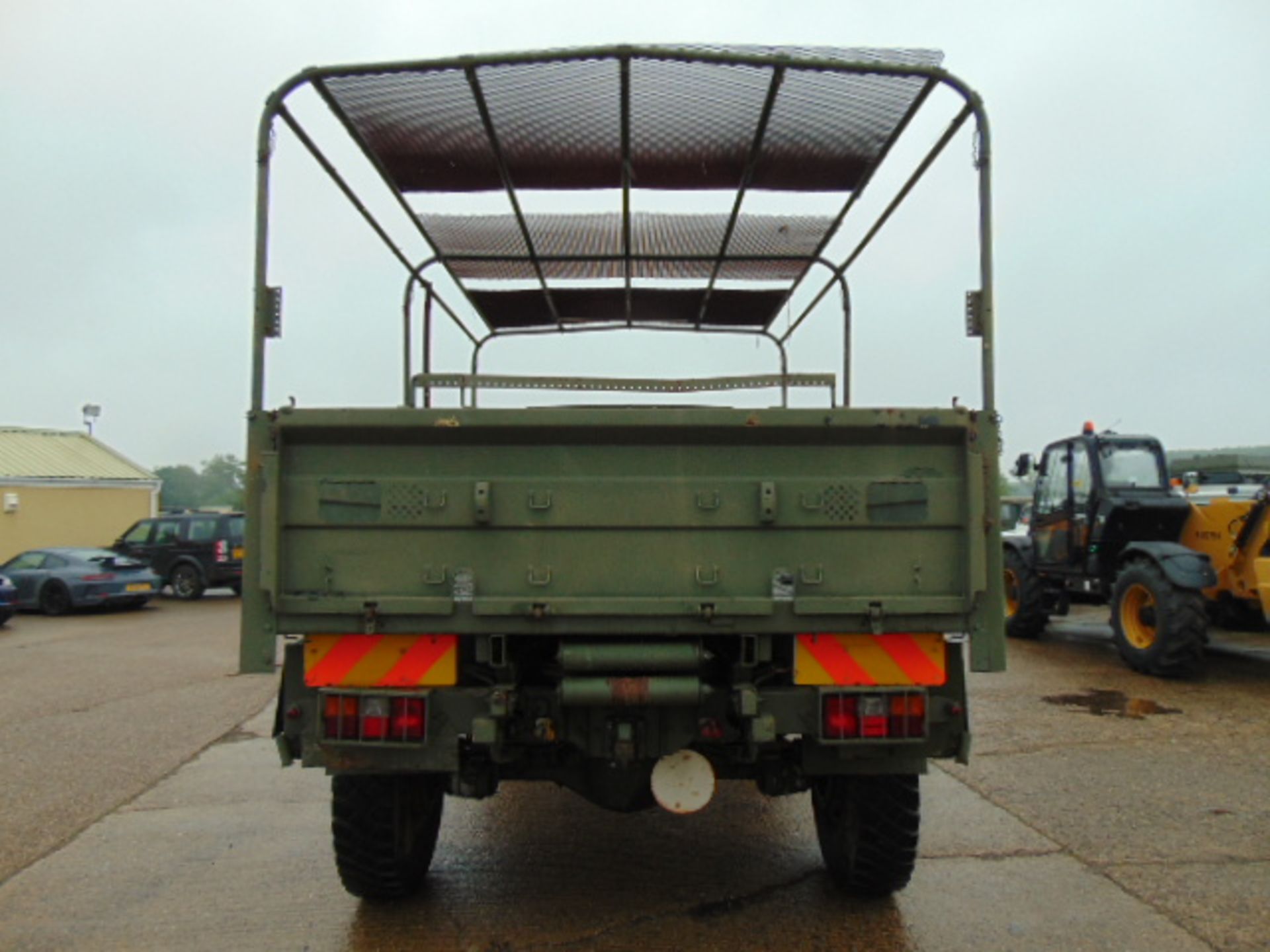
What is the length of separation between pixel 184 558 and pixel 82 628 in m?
4.51

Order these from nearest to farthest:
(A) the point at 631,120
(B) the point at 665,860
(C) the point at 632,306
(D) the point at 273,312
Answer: (D) the point at 273,312, (A) the point at 631,120, (B) the point at 665,860, (C) the point at 632,306

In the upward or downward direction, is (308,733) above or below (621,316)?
below

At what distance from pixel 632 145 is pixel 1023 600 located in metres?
9.65

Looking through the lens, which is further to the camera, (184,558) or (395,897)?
(184,558)

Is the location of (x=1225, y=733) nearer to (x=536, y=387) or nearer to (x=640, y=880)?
(x=640, y=880)

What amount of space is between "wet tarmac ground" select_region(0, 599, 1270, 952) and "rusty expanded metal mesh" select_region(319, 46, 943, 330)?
310 cm

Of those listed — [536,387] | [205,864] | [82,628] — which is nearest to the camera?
[205,864]

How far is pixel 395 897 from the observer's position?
3900mm

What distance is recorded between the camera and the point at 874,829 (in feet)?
12.2

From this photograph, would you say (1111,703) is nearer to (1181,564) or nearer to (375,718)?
(1181,564)

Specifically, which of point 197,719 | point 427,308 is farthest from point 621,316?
point 197,719

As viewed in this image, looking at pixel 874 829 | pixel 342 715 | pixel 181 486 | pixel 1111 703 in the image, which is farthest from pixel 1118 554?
pixel 181 486

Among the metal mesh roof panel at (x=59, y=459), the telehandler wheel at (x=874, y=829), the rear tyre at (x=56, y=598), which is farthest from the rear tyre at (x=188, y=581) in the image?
the telehandler wheel at (x=874, y=829)

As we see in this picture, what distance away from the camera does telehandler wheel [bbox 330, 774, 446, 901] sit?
365 cm
